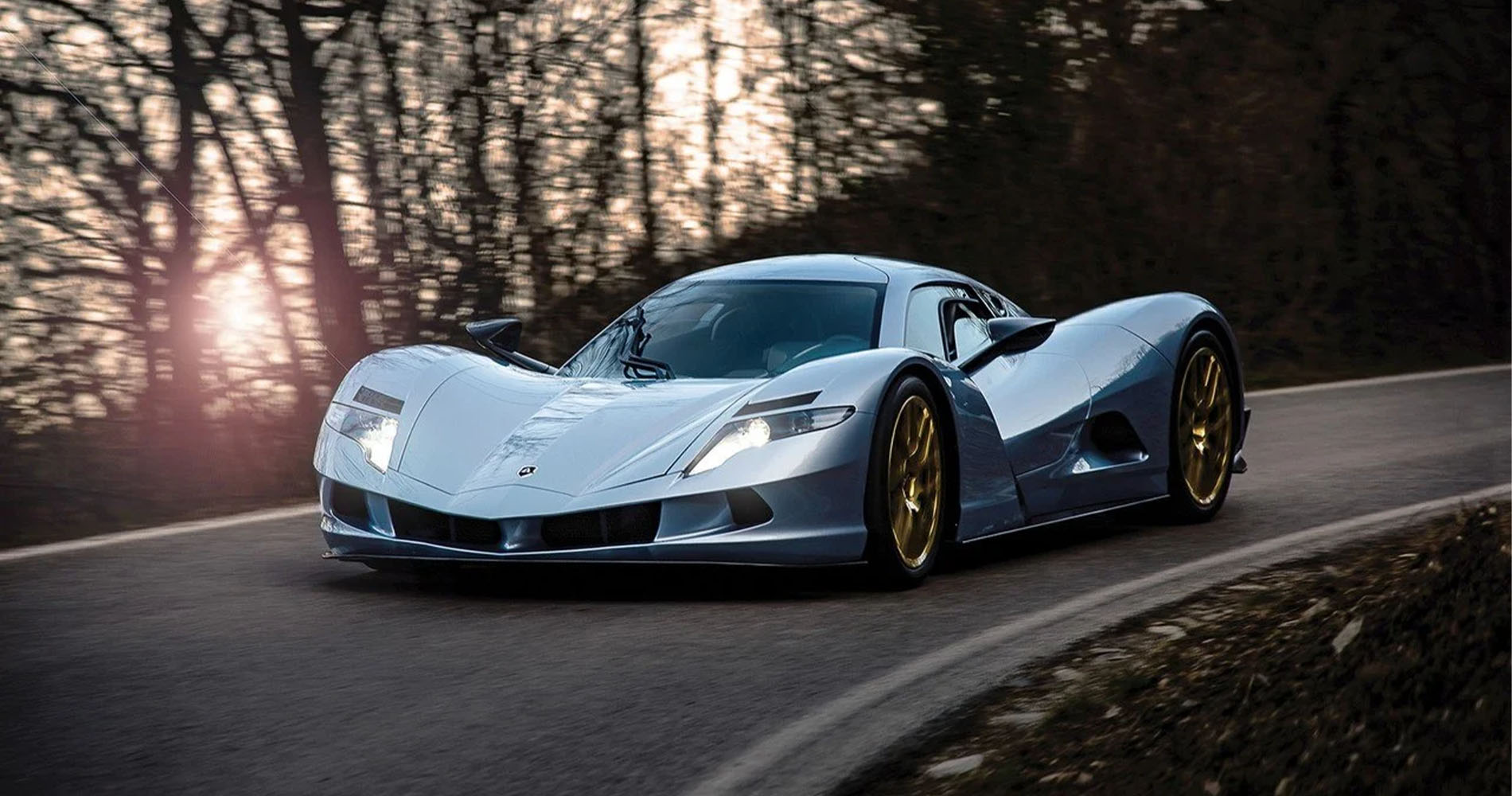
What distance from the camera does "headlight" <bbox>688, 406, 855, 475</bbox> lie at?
630 cm

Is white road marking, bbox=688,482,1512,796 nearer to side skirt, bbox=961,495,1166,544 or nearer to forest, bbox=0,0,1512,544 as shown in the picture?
side skirt, bbox=961,495,1166,544

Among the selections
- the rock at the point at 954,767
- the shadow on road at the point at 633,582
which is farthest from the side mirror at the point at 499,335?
the rock at the point at 954,767

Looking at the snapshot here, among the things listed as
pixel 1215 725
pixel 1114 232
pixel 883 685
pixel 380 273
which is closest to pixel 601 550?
pixel 883 685

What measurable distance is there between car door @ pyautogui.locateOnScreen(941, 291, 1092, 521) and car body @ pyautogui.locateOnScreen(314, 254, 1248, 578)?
0.03ft

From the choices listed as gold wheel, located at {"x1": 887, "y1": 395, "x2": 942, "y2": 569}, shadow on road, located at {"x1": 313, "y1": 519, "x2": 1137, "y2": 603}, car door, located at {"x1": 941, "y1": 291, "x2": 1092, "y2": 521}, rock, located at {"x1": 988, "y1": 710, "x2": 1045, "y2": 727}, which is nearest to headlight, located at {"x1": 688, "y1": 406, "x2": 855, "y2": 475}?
gold wheel, located at {"x1": 887, "y1": 395, "x2": 942, "y2": 569}

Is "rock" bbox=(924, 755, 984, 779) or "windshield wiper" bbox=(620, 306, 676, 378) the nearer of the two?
"rock" bbox=(924, 755, 984, 779)

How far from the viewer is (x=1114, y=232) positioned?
17.1m

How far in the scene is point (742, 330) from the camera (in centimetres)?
734

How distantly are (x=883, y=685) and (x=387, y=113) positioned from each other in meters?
7.09

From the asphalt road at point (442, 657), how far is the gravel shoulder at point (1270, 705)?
41 cm

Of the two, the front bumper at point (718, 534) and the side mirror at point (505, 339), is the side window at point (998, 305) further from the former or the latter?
the front bumper at point (718, 534)

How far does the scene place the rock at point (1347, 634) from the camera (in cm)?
498

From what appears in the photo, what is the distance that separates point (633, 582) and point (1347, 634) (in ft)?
8.46

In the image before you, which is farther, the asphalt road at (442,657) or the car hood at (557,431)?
the car hood at (557,431)
